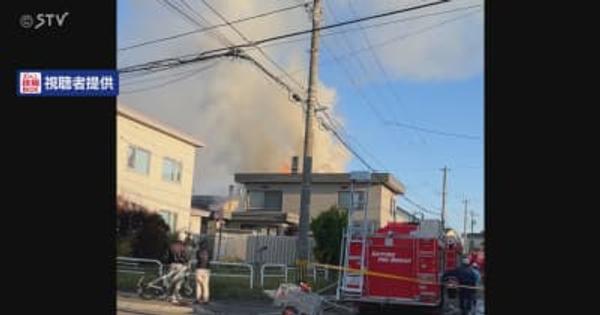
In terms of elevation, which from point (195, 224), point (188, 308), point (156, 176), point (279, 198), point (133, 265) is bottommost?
point (188, 308)

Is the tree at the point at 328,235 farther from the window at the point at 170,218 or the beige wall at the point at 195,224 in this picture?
the window at the point at 170,218

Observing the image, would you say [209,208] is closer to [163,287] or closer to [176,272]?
[163,287]

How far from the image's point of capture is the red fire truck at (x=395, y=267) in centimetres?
1431

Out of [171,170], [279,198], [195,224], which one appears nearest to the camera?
[171,170]

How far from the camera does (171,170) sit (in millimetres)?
20953

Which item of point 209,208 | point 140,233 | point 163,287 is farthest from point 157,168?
point 209,208

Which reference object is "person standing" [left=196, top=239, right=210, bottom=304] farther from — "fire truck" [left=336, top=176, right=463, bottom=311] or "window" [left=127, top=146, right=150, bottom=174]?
"window" [left=127, top=146, right=150, bottom=174]

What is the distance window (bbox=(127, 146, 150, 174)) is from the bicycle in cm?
468

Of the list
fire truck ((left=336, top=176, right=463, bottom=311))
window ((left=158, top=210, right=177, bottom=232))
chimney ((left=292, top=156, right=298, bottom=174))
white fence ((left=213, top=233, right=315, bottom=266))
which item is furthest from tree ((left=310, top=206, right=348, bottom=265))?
fire truck ((left=336, top=176, right=463, bottom=311))

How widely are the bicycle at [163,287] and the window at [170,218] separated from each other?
22.7ft

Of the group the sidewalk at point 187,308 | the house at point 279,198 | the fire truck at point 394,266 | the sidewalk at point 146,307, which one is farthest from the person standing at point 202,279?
the house at point 279,198

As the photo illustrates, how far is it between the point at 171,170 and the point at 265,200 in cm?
1787
